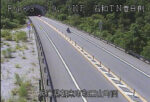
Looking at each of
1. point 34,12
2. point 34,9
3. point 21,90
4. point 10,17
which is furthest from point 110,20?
point 34,12

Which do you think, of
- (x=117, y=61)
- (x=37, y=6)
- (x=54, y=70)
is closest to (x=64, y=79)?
(x=54, y=70)

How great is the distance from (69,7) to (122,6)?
83.1 ft

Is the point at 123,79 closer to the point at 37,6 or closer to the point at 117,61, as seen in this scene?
the point at 117,61

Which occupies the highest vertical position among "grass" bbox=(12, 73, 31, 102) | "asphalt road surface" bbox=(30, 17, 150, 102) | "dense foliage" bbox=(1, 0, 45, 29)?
"dense foliage" bbox=(1, 0, 45, 29)

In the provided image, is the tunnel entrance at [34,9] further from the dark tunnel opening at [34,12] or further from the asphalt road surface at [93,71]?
the asphalt road surface at [93,71]

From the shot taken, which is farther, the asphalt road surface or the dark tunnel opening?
the dark tunnel opening

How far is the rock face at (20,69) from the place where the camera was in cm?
2030

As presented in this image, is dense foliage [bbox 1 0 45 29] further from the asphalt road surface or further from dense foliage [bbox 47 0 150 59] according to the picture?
dense foliage [bbox 47 0 150 59]

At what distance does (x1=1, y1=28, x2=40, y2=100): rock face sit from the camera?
2030cm

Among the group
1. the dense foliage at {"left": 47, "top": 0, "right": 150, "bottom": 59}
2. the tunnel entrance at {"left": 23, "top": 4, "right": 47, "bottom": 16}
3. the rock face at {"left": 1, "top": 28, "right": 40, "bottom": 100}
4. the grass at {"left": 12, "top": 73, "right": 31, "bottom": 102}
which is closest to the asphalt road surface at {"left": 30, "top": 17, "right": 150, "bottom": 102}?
the rock face at {"left": 1, "top": 28, "right": 40, "bottom": 100}

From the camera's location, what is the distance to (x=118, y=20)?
325 ft

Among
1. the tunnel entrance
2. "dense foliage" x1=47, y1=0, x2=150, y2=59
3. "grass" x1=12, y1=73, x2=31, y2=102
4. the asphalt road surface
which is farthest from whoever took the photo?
the tunnel entrance

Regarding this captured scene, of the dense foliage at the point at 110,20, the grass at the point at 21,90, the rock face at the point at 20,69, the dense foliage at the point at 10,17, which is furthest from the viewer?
the dense foliage at the point at 110,20

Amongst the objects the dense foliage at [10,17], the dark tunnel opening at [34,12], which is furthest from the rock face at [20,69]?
the dark tunnel opening at [34,12]
